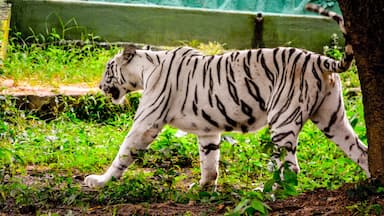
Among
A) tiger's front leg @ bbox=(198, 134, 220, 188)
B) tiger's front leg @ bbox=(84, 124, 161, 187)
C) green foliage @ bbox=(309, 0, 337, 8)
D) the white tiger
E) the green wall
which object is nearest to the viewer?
the white tiger

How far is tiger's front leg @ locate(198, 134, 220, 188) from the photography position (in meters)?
5.63

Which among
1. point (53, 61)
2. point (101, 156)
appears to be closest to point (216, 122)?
point (101, 156)

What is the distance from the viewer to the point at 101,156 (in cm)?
661

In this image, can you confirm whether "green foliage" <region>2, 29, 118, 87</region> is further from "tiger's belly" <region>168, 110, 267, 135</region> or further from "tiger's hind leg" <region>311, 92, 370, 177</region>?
"tiger's hind leg" <region>311, 92, 370, 177</region>

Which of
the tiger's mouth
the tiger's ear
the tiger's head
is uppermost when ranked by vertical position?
the tiger's ear

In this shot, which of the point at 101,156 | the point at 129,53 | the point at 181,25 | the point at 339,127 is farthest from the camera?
the point at 181,25

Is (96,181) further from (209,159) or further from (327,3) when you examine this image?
(327,3)

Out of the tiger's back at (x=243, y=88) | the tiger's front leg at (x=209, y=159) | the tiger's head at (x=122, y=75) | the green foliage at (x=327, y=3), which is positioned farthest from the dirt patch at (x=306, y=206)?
the green foliage at (x=327, y=3)

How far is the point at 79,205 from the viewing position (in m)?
4.24

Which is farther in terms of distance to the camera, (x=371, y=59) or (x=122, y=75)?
(x=122, y=75)

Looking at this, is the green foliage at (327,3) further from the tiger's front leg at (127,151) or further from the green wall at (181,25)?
the tiger's front leg at (127,151)

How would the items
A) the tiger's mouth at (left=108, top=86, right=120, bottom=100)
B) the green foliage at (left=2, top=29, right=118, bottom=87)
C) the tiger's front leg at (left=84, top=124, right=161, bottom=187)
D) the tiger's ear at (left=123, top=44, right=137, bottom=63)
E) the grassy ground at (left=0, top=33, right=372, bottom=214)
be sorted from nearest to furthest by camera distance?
the grassy ground at (left=0, top=33, right=372, bottom=214)
the tiger's front leg at (left=84, top=124, right=161, bottom=187)
the tiger's ear at (left=123, top=44, right=137, bottom=63)
the tiger's mouth at (left=108, top=86, right=120, bottom=100)
the green foliage at (left=2, top=29, right=118, bottom=87)

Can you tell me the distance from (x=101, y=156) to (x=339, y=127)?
2.13m

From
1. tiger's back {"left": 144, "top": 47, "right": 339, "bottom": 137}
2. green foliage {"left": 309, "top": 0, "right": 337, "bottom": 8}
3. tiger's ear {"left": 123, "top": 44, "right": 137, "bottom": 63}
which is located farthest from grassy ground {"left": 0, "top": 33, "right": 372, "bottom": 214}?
green foliage {"left": 309, "top": 0, "right": 337, "bottom": 8}
